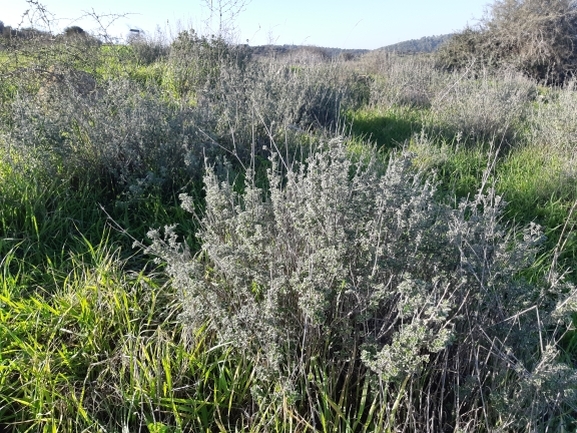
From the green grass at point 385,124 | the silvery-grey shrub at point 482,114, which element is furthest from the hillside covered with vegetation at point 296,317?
the silvery-grey shrub at point 482,114

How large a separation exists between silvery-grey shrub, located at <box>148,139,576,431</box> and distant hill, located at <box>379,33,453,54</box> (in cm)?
1312

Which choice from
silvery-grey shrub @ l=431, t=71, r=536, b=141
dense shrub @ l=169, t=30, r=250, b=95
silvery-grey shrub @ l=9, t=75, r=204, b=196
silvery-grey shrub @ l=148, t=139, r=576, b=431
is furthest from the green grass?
silvery-grey shrub @ l=148, t=139, r=576, b=431

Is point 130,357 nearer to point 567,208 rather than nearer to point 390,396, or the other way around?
point 390,396

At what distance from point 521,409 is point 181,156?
292 centimetres

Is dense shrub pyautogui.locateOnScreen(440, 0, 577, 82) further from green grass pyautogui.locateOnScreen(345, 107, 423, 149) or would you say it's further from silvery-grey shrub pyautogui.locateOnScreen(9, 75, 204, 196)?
silvery-grey shrub pyautogui.locateOnScreen(9, 75, 204, 196)

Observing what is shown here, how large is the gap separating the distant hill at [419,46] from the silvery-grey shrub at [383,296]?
13116mm

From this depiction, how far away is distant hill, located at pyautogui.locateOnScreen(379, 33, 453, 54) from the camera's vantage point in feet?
47.6

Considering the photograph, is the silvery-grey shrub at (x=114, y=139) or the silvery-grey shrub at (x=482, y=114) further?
the silvery-grey shrub at (x=482, y=114)

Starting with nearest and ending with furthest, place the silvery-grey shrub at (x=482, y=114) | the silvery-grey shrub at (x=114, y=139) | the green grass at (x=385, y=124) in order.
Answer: the silvery-grey shrub at (x=114, y=139) → the green grass at (x=385, y=124) → the silvery-grey shrub at (x=482, y=114)

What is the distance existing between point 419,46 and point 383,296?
69.1 feet

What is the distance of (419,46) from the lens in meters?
20.5

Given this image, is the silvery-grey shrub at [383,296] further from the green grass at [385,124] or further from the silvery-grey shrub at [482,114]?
the silvery-grey shrub at [482,114]

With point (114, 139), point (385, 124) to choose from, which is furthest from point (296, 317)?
point (385, 124)

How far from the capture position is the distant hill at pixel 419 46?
14500 millimetres
